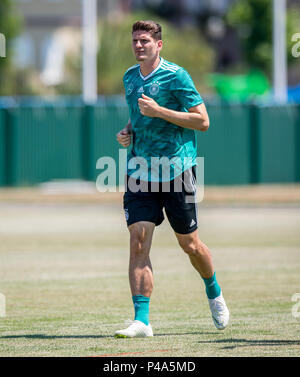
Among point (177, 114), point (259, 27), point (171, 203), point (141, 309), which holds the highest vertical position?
point (259, 27)

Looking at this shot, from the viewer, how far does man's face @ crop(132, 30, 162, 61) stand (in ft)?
27.6

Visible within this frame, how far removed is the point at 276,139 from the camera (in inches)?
1308

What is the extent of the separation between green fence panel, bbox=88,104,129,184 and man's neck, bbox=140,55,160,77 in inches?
950

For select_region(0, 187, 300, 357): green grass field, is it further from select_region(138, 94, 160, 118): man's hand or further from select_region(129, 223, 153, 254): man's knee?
select_region(138, 94, 160, 118): man's hand

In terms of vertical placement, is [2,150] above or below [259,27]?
below

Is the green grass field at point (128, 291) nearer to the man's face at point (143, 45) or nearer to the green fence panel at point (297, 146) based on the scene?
the man's face at point (143, 45)

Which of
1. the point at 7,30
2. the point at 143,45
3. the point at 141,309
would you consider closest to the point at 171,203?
the point at 141,309

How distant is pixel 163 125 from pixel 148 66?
497 millimetres

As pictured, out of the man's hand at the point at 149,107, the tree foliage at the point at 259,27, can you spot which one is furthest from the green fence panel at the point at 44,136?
the man's hand at the point at 149,107

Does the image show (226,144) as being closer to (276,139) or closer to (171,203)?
(276,139)

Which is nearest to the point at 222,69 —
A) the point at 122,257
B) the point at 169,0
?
the point at 169,0

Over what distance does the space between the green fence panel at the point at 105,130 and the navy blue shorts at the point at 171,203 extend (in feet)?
79.3

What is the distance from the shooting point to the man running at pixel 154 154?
841cm

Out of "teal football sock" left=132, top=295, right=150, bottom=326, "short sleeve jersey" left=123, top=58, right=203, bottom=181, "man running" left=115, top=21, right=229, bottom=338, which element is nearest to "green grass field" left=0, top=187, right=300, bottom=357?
"teal football sock" left=132, top=295, right=150, bottom=326
